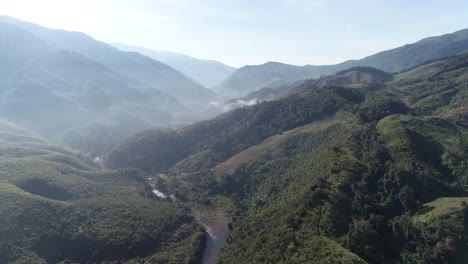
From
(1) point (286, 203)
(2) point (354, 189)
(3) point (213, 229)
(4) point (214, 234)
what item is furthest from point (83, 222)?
(2) point (354, 189)

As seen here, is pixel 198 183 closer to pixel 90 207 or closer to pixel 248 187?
pixel 248 187

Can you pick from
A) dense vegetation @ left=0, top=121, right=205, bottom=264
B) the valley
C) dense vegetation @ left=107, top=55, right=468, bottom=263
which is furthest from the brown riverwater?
dense vegetation @ left=107, top=55, right=468, bottom=263

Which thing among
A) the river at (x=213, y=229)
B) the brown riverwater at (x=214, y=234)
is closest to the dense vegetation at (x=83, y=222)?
the brown riverwater at (x=214, y=234)

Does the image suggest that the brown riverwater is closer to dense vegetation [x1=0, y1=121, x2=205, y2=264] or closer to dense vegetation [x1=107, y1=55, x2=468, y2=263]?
dense vegetation [x1=0, y1=121, x2=205, y2=264]

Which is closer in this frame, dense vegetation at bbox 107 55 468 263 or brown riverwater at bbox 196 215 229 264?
dense vegetation at bbox 107 55 468 263

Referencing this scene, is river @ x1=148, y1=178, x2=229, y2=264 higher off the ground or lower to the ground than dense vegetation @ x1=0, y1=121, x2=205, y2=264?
lower

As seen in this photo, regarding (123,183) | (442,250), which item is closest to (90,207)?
(123,183)

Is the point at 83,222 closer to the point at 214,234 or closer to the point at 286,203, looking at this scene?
the point at 214,234
